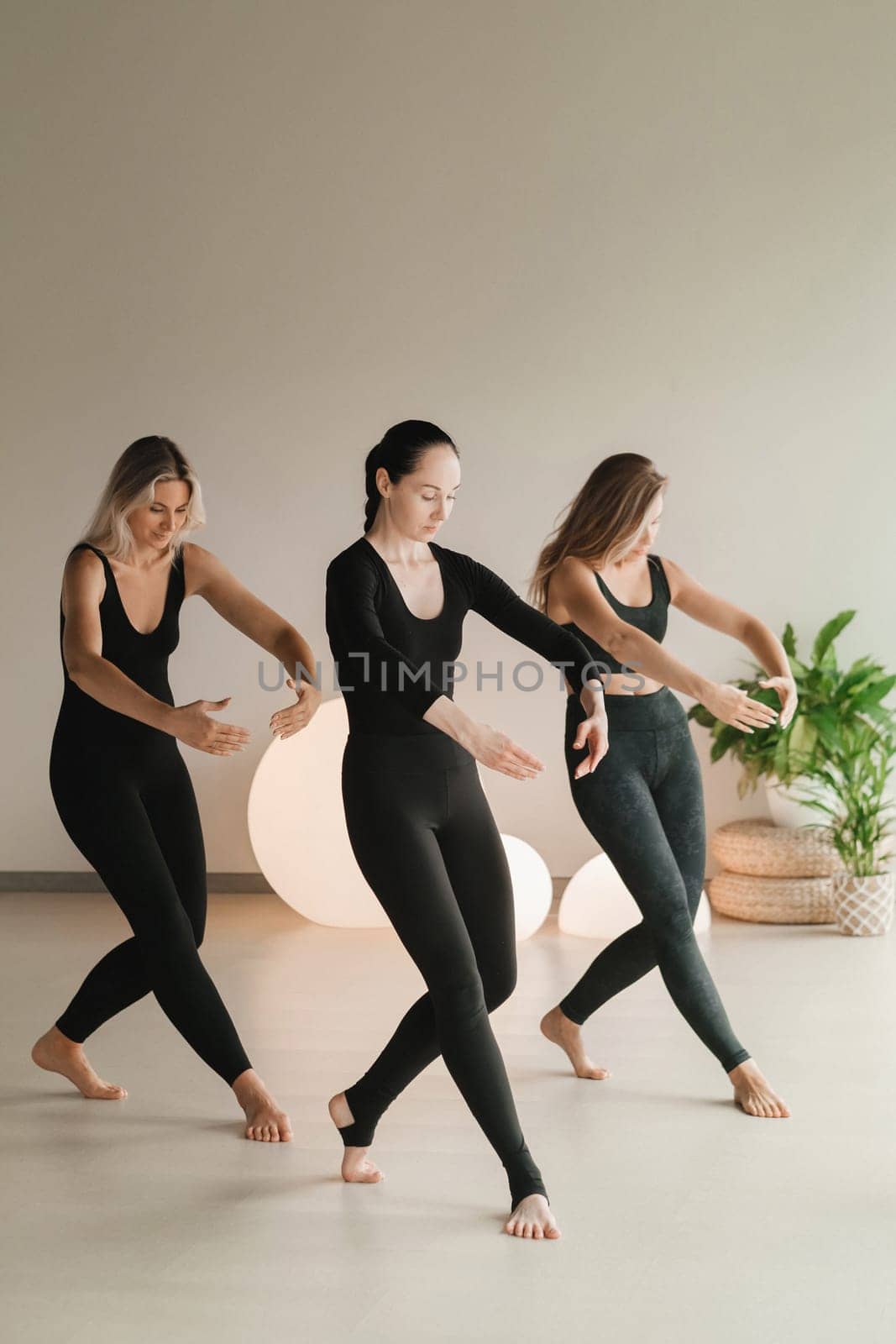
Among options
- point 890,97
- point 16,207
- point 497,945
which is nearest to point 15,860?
point 16,207

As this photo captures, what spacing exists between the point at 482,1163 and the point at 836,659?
3007 millimetres

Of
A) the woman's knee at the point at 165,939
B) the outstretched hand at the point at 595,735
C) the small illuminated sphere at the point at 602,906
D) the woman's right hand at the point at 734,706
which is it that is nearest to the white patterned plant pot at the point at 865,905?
the small illuminated sphere at the point at 602,906

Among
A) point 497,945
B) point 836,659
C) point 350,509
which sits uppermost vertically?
point 350,509

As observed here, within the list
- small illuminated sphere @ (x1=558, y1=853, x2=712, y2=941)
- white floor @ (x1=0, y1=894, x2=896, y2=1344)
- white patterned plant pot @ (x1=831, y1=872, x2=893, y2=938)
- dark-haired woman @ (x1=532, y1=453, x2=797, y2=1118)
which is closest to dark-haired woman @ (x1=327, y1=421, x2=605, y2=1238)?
white floor @ (x1=0, y1=894, x2=896, y2=1344)

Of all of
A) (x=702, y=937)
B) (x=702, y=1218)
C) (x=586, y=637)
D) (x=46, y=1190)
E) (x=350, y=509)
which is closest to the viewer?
(x=702, y=1218)

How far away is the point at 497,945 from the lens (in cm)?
274

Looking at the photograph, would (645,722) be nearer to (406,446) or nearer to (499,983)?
(499,983)

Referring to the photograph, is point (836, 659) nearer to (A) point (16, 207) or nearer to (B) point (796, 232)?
(B) point (796, 232)

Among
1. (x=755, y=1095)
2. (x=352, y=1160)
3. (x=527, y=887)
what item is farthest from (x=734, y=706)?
(x=527, y=887)

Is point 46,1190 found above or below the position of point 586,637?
below

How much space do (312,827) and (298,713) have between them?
2075 mm

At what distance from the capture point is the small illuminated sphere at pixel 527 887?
486cm

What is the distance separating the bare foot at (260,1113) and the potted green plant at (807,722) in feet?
8.35

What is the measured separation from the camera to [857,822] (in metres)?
4.98
